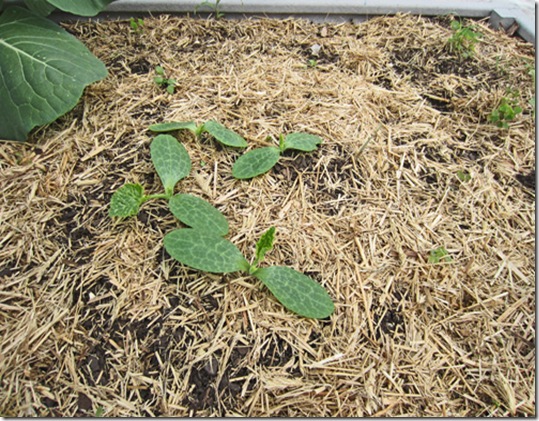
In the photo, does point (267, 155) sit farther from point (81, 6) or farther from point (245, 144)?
point (81, 6)

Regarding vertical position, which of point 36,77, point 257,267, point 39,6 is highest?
point 39,6

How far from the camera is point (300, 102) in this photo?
204 centimetres

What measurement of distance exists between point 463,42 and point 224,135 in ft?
4.97

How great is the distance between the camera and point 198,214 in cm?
155

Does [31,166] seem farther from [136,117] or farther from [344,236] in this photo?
[344,236]

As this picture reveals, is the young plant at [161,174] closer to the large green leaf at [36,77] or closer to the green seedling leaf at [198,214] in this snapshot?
the green seedling leaf at [198,214]

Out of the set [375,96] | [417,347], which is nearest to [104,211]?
[417,347]

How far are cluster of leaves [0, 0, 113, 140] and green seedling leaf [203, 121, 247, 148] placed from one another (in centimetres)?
53

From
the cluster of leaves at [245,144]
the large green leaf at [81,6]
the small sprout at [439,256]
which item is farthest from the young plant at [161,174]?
the small sprout at [439,256]

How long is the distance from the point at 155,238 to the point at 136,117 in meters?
0.68

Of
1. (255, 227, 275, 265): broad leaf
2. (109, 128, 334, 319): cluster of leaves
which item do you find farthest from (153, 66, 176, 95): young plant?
(255, 227, 275, 265): broad leaf

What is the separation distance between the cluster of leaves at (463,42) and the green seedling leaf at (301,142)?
3.68 ft

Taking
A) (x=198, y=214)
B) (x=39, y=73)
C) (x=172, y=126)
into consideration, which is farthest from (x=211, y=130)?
(x=39, y=73)

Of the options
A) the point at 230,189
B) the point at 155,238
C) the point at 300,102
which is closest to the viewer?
the point at 155,238
